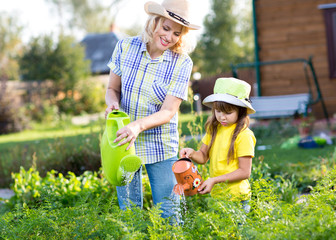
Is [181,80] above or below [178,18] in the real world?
below

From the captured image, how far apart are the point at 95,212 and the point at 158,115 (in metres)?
0.62

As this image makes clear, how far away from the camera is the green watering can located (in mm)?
2256

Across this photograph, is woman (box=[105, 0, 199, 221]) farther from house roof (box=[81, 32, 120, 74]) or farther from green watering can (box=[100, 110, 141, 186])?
house roof (box=[81, 32, 120, 74])

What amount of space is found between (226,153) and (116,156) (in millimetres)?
611

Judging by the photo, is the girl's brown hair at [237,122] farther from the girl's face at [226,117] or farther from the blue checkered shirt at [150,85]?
the blue checkered shirt at [150,85]

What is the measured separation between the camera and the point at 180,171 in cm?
222

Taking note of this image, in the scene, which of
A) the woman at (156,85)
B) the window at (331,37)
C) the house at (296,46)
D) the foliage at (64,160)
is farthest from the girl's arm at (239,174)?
the window at (331,37)

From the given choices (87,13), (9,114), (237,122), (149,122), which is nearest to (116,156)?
(149,122)

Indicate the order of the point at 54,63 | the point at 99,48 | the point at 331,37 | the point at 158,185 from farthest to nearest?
1. the point at 99,48
2. the point at 54,63
3. the point at 331,37
4. the point at 158,185

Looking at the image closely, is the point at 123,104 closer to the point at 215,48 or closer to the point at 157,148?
the point at 157,148

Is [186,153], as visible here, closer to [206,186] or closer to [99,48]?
[206,186]

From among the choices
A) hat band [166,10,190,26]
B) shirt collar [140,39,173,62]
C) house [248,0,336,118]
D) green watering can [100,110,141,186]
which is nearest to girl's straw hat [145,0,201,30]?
hat band [166,10,190,26]

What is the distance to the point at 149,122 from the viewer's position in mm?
2336

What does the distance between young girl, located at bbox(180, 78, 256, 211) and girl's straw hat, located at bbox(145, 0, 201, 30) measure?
0.40 metres
